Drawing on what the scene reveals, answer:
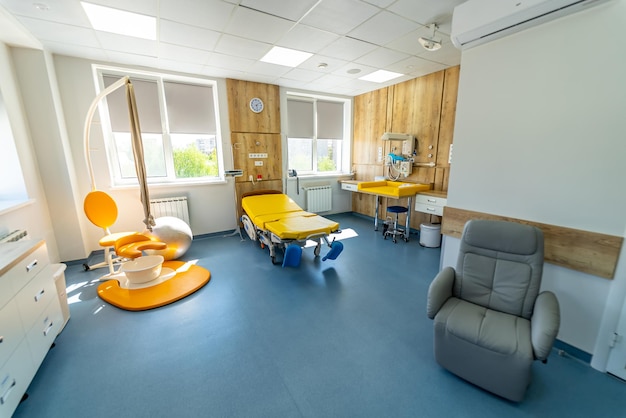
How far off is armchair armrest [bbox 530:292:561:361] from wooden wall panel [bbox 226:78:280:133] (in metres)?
4.78

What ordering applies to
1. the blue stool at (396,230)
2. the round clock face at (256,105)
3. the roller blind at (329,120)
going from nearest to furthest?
the blue stool at (396,230) → the round clock face at (256,105) → the roller blind at (329,120)

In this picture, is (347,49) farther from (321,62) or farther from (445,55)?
(445,55)

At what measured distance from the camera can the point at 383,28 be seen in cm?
277

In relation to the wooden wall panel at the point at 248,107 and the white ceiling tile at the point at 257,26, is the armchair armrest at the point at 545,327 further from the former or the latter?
the wooden wall panel at the point at 248,107

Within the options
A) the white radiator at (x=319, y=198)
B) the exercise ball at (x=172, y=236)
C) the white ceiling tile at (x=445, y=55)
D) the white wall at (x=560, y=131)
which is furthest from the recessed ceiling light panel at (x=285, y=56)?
the exercise ball at (x=172, y=236)

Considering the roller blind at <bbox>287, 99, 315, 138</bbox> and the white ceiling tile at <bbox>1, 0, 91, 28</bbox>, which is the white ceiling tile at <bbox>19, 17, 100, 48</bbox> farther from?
the roller blind at <bbox>287, 99, 315, 138</bbox>

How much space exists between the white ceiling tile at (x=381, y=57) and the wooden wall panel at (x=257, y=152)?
2242 millimetres

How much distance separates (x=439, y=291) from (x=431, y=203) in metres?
2.61

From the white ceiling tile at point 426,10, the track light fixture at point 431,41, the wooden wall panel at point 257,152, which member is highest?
the white ceiling tile at point 426,10

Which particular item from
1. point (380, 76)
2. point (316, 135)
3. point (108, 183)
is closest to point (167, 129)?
point (108, 183)

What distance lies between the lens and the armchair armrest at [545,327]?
1.41 m

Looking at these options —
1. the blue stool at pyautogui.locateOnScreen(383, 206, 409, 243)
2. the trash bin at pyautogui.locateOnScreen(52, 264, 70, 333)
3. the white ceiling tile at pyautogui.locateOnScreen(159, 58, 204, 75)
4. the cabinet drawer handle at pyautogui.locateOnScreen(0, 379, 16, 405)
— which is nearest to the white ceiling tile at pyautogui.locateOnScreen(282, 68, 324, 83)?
the white ceiling tile at pyautogui.locateOnScreen(159, 58, 204, 75)

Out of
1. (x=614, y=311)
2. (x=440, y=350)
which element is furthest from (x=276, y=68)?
(x=614, y=311)

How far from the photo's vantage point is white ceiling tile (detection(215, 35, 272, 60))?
3.04 meters
